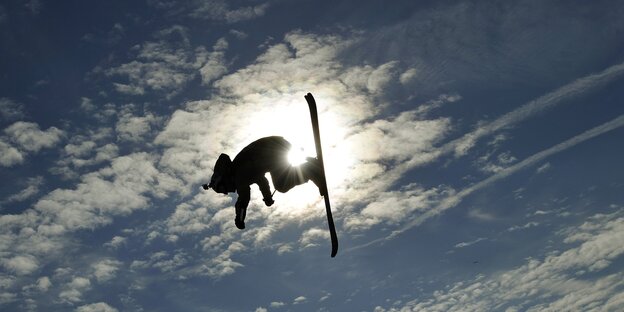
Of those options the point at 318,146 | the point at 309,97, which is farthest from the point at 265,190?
Result: the point at 309,97

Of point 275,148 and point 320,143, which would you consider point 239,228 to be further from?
point 320,143

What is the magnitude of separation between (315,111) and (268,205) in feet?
10.8

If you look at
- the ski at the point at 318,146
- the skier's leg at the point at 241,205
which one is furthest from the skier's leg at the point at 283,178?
the ski at the point at 318,146

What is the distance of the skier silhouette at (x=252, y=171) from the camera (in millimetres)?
9867

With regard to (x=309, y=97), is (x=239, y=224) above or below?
below

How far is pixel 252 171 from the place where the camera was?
985cm

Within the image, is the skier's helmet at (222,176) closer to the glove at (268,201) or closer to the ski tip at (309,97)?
the glove at (268,201)

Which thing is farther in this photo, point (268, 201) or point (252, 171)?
point (268, 201)

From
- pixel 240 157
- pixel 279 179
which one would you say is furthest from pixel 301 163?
pixel 240 157

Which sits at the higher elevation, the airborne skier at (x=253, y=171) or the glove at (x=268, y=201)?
the airborne skier at (x=253, y=171)

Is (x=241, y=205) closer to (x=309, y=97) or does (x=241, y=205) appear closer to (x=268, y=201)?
(x=268, y=201)

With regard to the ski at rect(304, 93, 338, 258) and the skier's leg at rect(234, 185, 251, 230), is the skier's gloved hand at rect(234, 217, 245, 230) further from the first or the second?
the ski at rect(304, 93, 338, 258)

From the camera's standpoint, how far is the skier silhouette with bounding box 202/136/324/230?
9.87 m

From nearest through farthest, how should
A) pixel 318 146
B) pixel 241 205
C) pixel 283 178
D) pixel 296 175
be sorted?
pixel 241 205
pixel 283 178
pixel 296 175
pixel 318 146
